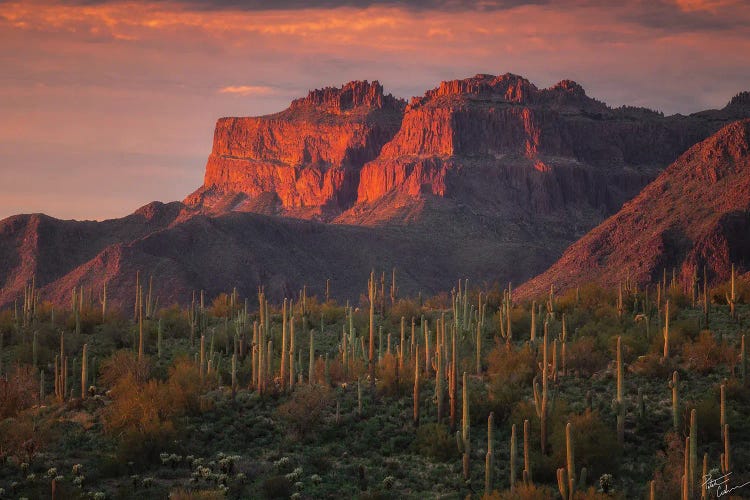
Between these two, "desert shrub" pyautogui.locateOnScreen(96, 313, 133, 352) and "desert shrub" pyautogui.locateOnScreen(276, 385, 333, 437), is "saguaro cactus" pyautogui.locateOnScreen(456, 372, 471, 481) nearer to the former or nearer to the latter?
"desert shrub" pyautogui.locateOnScreen(276, 385, 333, 437)

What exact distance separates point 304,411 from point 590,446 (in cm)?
1068

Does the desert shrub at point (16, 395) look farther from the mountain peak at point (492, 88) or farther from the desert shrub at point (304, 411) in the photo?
the mountain peak at point (492, 88)

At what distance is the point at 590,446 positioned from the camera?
36.6 metres

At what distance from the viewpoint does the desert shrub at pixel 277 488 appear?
36125 mm

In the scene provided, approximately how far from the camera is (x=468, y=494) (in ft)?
114

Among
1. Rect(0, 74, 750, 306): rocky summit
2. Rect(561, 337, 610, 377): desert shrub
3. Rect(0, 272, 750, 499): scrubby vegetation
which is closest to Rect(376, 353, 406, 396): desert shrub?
Rect(0, 272, 750, 499): scrubby vegetation

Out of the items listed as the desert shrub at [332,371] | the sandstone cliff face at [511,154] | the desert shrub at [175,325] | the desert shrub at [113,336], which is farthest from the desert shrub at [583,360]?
the sandstone cliff face at [511,154]

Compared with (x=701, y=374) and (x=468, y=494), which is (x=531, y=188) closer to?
(x=701, y=374)

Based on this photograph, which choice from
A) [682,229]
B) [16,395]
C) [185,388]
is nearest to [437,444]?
[185,388]

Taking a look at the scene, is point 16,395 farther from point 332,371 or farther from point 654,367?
point 654,367

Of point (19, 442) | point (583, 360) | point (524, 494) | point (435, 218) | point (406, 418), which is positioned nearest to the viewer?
point (524, 494)

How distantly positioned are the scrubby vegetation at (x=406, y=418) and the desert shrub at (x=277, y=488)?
0.04 m

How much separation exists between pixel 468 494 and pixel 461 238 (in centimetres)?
12017

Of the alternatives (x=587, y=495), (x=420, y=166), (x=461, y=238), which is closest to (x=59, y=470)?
(x=587, y=495)
